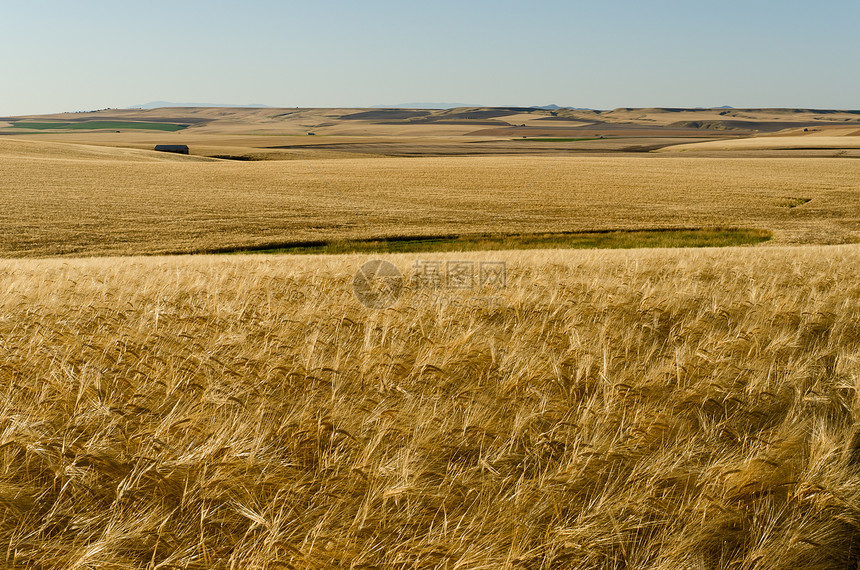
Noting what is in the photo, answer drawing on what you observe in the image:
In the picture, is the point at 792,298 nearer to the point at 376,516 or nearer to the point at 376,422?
the point at 376,422

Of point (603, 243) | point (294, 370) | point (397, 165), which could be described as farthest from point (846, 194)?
point (294, 370)

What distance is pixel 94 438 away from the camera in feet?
8.15

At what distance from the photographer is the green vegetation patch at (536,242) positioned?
88.8 ft

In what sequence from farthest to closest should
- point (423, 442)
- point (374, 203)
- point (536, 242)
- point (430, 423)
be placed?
point (374, 203) < point (536, 242) < point (430, 423) < point (423, 442)

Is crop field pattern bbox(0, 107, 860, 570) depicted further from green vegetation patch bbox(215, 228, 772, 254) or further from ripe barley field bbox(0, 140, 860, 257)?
ripe barley field bbox(0, 140, 860, 257)

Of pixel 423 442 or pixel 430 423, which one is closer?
pixel 423 442

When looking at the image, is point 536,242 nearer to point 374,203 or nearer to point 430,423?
point 374,203

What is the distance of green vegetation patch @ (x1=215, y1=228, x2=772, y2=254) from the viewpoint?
2708cm

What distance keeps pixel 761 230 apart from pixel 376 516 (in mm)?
35033

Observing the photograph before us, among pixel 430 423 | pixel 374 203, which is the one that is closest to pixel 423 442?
pixel 430 423

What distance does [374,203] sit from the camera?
1587 inches

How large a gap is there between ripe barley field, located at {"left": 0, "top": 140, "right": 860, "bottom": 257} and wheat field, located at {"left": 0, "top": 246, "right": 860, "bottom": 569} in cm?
2417

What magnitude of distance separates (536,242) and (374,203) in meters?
14.7

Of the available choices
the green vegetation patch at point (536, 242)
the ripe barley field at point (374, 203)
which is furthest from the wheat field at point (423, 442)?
the ripe barley field at point (374, 203)
